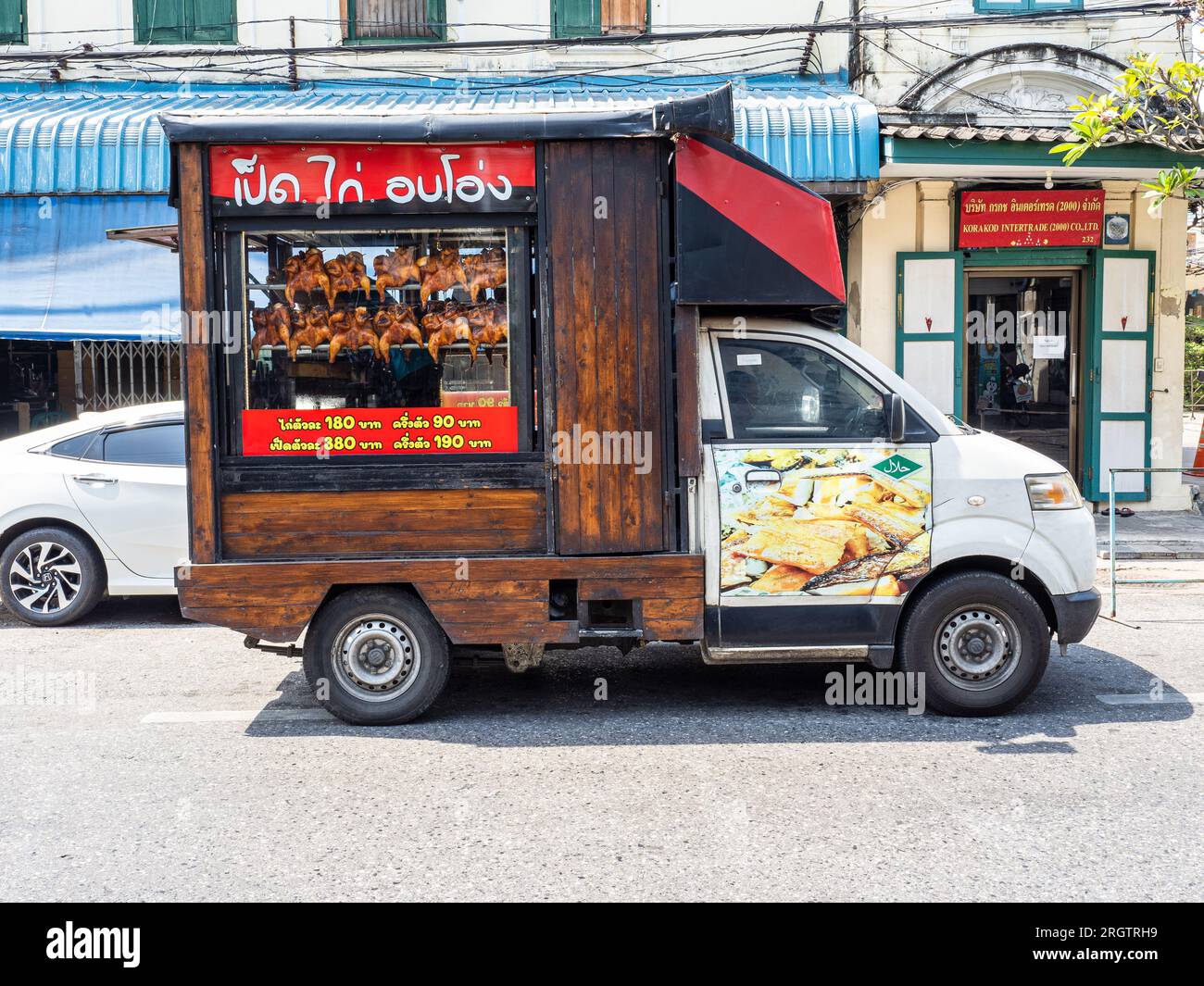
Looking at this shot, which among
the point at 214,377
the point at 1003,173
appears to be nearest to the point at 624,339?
the point at 214,377

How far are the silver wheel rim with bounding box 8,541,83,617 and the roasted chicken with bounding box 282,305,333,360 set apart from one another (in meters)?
3.75

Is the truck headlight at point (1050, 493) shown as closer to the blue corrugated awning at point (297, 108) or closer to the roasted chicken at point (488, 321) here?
the roasted chicken at point (488, 321)

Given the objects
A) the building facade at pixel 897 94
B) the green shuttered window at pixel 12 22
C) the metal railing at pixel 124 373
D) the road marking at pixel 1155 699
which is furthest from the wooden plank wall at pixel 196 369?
the green shuttered window at pixel 12 22

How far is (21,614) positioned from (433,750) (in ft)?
15.3

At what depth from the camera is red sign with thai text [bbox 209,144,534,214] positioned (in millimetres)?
6016

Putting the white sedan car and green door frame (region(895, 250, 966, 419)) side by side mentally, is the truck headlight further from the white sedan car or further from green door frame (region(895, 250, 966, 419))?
green door frame (region(895, 250, 966, 419))

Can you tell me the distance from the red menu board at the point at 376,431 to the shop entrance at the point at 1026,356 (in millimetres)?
9363

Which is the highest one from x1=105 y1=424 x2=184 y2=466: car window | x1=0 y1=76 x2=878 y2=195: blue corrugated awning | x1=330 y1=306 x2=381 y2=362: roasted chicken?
x1=0 y1=76 x2=878 y2=195: blue corrugated awning

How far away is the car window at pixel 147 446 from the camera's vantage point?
9000mm

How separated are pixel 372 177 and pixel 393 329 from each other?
2.54ft

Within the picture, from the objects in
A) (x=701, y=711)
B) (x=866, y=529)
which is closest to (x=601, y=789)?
(x=701, y=711)

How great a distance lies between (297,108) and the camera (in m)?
11.2

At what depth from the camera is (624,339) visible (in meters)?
Answer: 6.10

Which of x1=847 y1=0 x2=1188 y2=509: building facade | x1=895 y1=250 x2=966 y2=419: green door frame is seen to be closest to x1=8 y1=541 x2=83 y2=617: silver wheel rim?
x1=847 y1=0 x2=1188 y2=509: building facade
